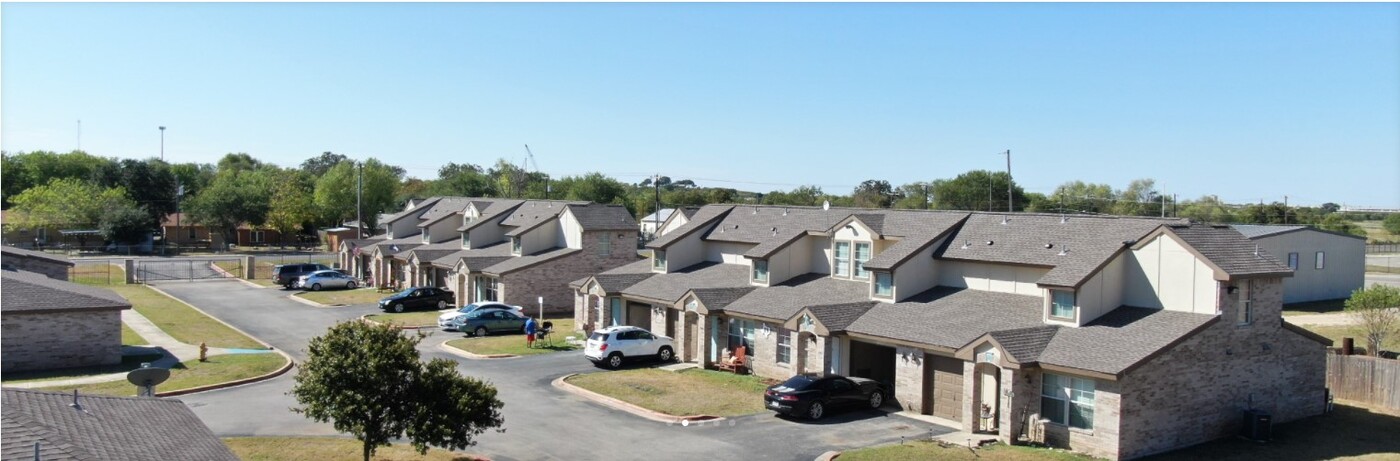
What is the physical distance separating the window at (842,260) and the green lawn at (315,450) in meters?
17.7

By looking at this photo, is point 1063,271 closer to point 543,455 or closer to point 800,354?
point 800,354

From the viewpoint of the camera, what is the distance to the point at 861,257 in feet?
117

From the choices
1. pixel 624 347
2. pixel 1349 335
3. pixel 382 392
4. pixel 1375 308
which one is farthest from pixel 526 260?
pixel 1349 335

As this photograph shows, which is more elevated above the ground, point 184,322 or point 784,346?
point 784,346

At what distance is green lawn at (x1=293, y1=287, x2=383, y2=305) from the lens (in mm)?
54469

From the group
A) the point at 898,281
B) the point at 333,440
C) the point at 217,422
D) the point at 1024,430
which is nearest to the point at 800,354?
the point at 898,281

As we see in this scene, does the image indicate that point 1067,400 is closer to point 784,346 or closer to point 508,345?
point 784,346

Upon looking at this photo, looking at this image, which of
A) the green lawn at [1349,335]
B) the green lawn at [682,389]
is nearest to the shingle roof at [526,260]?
the green lawn at [682,389]

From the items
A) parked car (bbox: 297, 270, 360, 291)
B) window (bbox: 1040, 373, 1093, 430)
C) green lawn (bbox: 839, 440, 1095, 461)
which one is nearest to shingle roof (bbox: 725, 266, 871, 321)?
green lawn (bbox: 839, 440, 1095, 461)

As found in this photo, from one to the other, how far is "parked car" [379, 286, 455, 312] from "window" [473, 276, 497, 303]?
5.71ft

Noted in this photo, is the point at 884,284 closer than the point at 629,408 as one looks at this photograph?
No

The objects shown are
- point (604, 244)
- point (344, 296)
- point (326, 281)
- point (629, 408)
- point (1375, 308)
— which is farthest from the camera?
point (326, 281)

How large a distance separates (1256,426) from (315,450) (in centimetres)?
2305

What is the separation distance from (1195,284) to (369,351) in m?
20.3
